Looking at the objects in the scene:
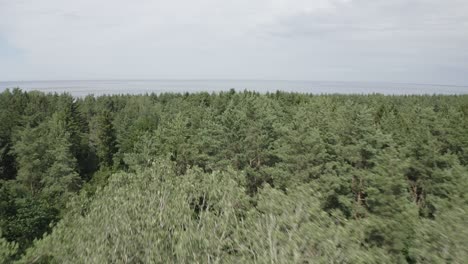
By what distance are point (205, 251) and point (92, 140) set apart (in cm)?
6271

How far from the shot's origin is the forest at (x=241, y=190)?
10656mm

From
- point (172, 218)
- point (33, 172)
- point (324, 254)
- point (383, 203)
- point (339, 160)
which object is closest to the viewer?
point (324, 254)

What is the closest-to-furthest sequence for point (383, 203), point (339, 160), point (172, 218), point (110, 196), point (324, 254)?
point (324, 254) → point (172, 218) → point (110, 196) → point (383, 203) → point (339, 160)

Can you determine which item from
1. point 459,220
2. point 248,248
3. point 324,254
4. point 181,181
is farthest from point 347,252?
point 181,181

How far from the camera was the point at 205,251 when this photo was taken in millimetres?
10578

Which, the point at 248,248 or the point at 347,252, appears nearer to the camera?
the point at 347,252

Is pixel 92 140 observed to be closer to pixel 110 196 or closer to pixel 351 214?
pixel 351 214

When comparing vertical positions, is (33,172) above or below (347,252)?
below

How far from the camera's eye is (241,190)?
1406 centimetres

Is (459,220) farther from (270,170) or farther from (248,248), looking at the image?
(270,170)

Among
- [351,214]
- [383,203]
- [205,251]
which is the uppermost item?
[205,251]

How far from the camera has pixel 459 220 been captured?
35.0 ft

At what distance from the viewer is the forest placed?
35.0 ft

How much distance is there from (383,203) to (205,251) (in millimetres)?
16871
